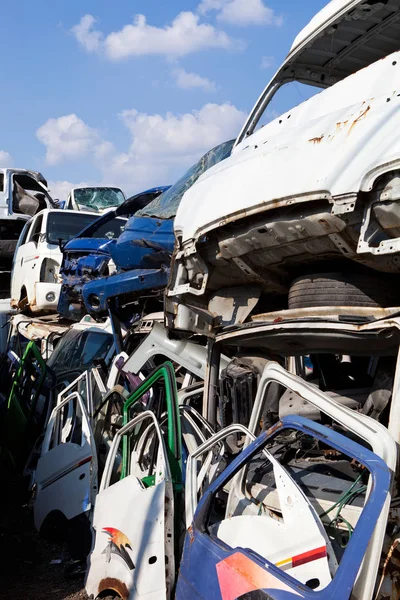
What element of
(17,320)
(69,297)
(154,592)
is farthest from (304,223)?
(17,320)

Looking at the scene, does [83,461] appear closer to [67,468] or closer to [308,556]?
[67,468]

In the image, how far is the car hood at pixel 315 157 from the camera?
11.2ft

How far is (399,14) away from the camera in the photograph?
4508 mm

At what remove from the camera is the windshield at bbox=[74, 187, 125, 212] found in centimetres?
1745

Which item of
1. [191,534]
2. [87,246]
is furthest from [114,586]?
[87,246]

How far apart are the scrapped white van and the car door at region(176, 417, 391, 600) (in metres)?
9.20

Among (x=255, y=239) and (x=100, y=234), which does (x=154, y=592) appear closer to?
(x=255, y=239)

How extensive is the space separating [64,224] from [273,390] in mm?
9806

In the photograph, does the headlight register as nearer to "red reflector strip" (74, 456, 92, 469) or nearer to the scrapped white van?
the scrapped white van

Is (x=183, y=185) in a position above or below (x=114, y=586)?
above

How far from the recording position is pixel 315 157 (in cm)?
368

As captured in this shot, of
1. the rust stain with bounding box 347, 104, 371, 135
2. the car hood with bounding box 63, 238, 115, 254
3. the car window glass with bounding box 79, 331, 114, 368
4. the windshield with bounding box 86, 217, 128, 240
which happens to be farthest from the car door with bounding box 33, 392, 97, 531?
the windshield with bounding box 86, 217, 128, 240

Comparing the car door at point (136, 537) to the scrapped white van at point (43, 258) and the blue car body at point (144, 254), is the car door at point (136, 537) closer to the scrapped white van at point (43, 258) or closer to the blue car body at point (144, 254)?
the blue car body at point (144, 254)

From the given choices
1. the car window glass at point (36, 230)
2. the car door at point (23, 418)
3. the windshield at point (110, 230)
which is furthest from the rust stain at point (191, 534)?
the car window glass at point (36, 230)
